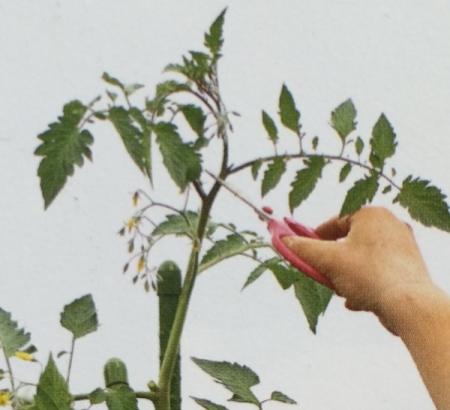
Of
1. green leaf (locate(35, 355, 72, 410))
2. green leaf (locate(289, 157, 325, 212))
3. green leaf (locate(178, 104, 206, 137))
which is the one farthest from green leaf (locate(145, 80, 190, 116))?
green leaf (locate(35, 355, 72, 410))

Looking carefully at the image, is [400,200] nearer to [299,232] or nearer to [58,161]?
[299,232]

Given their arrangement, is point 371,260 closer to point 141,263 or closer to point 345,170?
point 345,170

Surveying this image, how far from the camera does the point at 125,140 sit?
546 mm

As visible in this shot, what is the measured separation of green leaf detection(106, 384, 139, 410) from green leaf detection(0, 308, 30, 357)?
10 cm

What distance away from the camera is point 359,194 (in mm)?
603

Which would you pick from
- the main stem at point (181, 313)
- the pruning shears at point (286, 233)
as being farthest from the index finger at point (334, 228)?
the main stem at point (181, 313)

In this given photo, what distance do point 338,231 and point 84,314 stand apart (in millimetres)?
249

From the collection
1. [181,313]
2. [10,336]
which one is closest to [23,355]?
[10,336]

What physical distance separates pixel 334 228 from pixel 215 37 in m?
0.20

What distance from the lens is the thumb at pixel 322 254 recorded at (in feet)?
1.92

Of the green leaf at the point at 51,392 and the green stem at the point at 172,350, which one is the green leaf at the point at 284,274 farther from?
the green leaf at the point at 51,392

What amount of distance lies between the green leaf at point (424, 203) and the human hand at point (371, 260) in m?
0.02

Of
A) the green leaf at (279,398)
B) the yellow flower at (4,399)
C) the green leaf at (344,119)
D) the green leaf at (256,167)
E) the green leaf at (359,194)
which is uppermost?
the green leaf at (344,119)

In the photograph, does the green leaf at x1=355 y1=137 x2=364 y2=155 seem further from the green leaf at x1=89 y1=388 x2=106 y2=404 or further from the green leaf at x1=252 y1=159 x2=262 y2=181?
the green leaf at x1=89 y1=388 x2=106 y2=404
